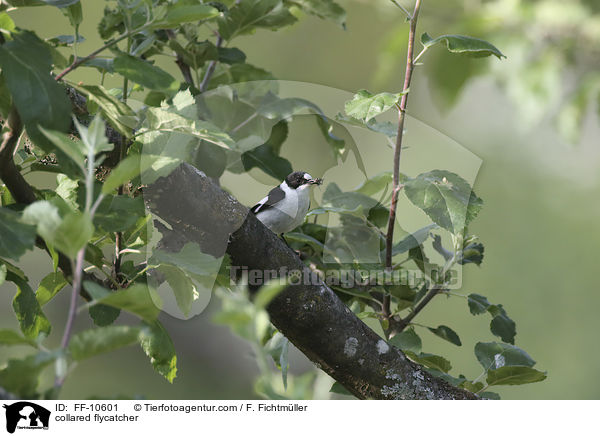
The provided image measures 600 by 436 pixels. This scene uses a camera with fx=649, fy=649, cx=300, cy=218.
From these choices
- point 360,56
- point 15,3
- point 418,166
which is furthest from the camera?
point 360,56

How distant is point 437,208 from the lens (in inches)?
55.3

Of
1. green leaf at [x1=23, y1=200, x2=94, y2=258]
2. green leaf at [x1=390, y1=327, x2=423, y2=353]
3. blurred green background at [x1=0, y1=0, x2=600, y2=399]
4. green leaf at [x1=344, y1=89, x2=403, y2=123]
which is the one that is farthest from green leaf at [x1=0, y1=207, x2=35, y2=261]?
blurred green background at [x1=0, y1=0, x2=600, y2=399]

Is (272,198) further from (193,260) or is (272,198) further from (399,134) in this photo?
(193,260)

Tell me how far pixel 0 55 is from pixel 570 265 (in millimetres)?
4634

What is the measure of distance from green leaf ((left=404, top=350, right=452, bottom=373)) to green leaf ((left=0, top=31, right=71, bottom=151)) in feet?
3.11

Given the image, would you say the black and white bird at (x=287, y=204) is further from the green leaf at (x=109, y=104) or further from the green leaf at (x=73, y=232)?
the green leaf at (x=73, y=232)

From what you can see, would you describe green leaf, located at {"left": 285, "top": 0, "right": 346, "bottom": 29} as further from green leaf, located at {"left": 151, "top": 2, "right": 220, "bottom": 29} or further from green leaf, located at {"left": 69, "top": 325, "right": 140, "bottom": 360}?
green leaf, located at {"left": 69, "top": 325, "right": 140, "bottom": 360}

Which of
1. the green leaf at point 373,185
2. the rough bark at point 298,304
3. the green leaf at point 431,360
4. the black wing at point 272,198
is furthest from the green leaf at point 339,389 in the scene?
the black wing at point 272,198

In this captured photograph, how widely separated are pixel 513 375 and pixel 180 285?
0.77 meters

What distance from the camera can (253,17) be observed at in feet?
5.74

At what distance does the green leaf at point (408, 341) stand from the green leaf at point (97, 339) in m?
0.93

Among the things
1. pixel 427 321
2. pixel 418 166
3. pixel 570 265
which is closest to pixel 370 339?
pixel 418 166

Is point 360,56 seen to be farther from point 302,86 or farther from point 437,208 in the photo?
point 437,208

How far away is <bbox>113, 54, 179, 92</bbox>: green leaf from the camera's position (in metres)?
1.20
